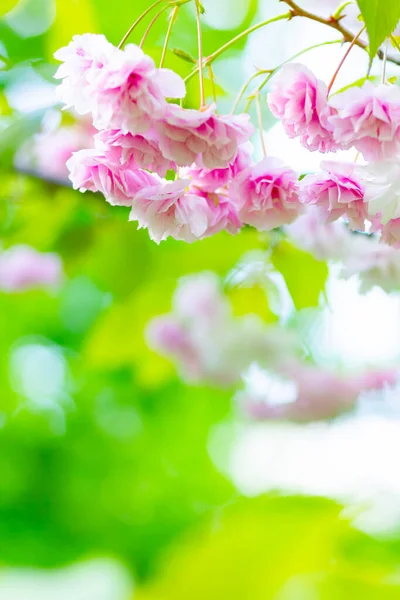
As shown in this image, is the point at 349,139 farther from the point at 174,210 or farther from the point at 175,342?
the point at 175,342

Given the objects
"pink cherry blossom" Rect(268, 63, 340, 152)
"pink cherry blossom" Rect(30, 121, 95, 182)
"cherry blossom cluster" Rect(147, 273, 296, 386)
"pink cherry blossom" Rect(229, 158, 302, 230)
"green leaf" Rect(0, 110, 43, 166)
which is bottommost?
"pink cherry blossom" Rect(229, 158, 302, 230)

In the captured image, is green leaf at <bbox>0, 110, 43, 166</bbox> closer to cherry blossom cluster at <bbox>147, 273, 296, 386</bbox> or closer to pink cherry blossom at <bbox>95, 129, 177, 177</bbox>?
pink cherry blossom at <bbox>95, 129, 177, 177</bbox>

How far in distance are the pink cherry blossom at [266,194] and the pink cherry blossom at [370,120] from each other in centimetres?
9

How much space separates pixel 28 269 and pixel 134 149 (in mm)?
1864

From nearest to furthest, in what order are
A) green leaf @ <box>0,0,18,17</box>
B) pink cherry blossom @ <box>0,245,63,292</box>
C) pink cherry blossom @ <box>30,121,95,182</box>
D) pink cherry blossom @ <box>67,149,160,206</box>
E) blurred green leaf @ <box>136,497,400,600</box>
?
blurred green leaf @ <box>136,497,400,600</box> → pink cherry blossom @ <box>67,149,160,206</box> → green leaf @ <box>0,0,18,17</box> → pink cherry blossom @ <box>30,121,95,182</box> → pink cherry blossom @ <box>0,245,63,292</box>

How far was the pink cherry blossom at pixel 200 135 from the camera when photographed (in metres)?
0.57

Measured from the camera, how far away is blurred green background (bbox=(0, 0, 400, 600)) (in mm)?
384

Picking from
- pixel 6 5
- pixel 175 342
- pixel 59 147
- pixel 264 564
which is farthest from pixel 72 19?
pixel 175 342

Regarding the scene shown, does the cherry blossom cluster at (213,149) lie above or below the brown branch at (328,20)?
below

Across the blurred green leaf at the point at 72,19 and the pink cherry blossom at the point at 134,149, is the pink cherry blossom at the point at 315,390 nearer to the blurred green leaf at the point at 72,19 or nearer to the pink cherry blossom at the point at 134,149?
the blurred green leaf at the point at 72,19

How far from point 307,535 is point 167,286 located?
3.80 ft

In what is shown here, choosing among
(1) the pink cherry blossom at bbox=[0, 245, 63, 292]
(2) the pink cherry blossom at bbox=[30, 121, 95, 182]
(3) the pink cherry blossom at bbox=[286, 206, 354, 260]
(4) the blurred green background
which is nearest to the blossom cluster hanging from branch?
(4) the blurred green background

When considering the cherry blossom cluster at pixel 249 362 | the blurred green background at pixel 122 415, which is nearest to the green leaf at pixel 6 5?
the blurred green background at pixel 122 415

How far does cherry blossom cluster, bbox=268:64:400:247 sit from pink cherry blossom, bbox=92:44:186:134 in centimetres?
13
